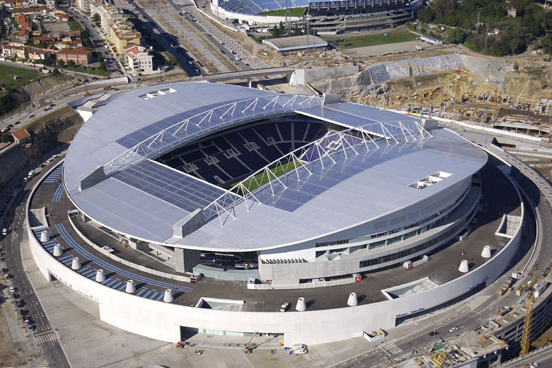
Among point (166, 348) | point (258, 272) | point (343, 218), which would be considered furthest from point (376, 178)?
point (166, 348)

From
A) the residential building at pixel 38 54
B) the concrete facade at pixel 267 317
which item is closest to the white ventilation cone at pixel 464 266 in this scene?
the concrete facade at pixel 267 317

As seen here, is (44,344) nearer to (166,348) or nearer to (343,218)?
(166,348)

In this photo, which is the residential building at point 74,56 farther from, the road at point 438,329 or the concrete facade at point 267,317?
the road at point 438,329

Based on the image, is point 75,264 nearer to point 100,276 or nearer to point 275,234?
point 100,276

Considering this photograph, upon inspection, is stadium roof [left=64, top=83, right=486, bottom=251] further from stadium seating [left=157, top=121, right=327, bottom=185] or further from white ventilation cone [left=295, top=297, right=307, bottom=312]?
white ventilation cone [left=295, top=297, right=307, bottom=312]

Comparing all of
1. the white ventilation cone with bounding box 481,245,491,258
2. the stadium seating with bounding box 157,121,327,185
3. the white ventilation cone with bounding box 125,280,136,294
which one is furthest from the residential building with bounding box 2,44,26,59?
the white ventilation cone with bounding box 481,245,491,258

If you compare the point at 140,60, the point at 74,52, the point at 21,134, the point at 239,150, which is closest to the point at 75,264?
the point at 239,150
